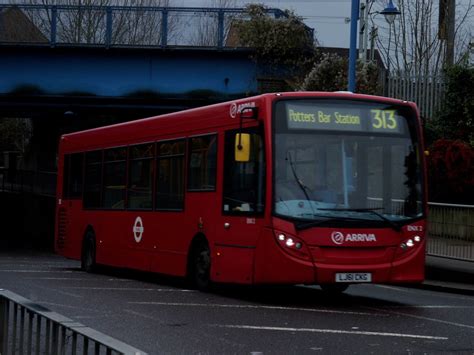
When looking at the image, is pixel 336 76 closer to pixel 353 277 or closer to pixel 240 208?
pixel 240 208

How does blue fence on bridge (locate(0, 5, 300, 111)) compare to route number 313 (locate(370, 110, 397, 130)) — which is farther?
blue fence on bridge (locate(0, 5, 300, 111))

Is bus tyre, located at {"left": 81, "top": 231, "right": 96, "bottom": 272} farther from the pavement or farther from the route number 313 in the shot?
the route number 313

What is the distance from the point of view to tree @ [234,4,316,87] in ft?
110

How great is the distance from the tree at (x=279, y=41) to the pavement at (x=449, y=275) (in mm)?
13173

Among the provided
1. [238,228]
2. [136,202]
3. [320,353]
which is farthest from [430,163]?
[320,353]

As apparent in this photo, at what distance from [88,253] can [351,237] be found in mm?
9767

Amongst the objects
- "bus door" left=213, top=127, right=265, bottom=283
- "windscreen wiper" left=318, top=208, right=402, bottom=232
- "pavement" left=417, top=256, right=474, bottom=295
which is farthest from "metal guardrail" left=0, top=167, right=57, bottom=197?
"windscreen wiper" left=318, top=208, right=402, bottom=232

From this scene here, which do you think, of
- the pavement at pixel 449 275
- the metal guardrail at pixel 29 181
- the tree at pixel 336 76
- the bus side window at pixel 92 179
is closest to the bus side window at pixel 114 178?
the bus side window at pixel 92 179

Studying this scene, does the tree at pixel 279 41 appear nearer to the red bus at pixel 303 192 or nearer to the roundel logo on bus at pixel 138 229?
the roundel logo on bus at pixel 138 229

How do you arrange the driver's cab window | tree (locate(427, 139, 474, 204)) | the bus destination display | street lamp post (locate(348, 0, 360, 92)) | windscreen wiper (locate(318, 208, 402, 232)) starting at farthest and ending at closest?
tree (locate(427, 139, 474, 204)) < street lamp post (locate(348, 0, 360, 92)) < the bus destination display < the driver's cab window < windscreen wiper (locate(318, 208, 402, 232))

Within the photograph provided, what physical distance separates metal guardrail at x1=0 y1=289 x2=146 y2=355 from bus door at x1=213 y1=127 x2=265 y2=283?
8.55 metres

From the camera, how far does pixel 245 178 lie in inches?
587

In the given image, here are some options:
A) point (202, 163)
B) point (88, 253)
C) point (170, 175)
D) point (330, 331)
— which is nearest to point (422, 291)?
point (170, 175)

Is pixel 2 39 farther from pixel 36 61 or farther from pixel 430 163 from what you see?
pixel 430 163
